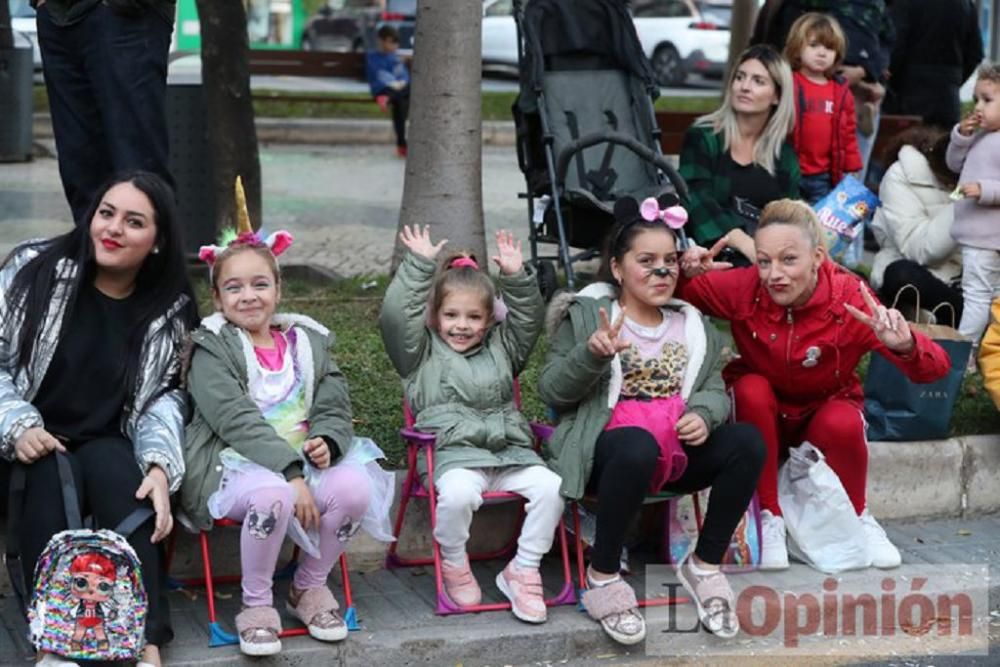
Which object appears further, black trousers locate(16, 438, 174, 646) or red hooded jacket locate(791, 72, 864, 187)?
red hooded jacket locate(791, 72, 864, 187)

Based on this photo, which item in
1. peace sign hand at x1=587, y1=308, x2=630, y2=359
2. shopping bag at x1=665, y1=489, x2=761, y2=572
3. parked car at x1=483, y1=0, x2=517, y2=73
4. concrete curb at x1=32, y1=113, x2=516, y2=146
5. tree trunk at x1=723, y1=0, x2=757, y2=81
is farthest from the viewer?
parked car at x1=483, y1=0, x2=517, y2=73

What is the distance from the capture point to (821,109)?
7.82 metres

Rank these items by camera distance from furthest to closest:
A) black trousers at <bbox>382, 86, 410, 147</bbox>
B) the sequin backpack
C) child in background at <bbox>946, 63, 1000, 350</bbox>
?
black trousers at <bbox>382, 86, 410, 147</bbox> → child in background at <bbox>946, 63, 1000, 350</bbox> → the sequin backpack

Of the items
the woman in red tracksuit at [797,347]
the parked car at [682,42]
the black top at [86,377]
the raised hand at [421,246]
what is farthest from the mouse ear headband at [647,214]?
the parked car at [682,42]

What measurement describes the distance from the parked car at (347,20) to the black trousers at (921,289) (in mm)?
24714

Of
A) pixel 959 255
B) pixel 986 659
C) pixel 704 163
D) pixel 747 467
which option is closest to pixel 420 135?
pixel 704 163

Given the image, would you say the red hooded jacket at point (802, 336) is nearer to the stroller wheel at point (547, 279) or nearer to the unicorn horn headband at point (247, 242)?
the unicorn horn headband at point (247, 242)

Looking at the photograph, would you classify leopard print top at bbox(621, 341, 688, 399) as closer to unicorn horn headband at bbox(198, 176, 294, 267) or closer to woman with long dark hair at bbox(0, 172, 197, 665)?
unicorn horn headband at bbox(198, 176, 294, 267)

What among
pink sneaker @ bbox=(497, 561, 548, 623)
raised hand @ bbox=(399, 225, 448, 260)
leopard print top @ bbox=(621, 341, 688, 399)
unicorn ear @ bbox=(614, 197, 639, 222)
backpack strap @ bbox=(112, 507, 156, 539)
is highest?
unicorn ear @ bbox=(614, 197, 639, 222)

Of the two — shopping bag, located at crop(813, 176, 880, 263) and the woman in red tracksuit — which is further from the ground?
shopping bag, located at crop(813, 176, 880, 263)

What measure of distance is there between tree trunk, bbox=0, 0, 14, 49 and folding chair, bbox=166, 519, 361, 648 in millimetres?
9648

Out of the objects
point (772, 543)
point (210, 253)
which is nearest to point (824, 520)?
point (772, 543)

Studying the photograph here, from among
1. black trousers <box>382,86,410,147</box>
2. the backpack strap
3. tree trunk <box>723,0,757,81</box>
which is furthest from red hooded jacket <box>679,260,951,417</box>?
black trousers <box>382,86,410,147</box>

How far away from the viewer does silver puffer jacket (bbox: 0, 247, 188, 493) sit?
4.94 m
